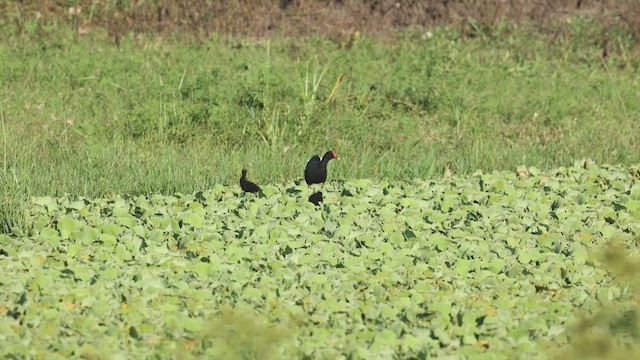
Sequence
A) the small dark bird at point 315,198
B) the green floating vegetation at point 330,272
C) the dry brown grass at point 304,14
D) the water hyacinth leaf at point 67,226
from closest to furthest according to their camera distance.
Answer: the green floating vegetation at point 330,272 < the water hyacinth leaf at point 67,226 < the small dark bird at point 315,198 < the dry brown grass at point 304,14

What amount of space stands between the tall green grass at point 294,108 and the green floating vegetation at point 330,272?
2.18 feet

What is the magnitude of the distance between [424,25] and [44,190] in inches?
269

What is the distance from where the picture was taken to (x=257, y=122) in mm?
9477

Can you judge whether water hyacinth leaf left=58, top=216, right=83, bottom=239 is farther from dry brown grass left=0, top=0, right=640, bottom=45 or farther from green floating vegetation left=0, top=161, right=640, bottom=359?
dry brown grass left=0, top=0, right=640, bottom=45

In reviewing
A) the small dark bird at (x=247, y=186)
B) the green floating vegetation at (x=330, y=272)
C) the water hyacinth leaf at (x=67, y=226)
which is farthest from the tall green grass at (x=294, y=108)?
the green floating vegetation at (x=330, y=272)

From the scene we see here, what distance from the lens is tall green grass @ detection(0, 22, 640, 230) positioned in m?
8.47

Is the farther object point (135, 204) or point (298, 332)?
point (135, 204)

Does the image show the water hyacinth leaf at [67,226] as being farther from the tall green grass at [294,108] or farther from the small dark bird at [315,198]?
the small dark bird at [315,198]

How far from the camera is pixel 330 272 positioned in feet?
19.7

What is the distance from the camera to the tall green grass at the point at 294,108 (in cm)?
847

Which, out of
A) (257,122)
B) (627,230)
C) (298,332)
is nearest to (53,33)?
(257,122)

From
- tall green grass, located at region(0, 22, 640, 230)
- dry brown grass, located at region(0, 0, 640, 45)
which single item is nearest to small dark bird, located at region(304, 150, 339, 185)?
tall green grass, located at region(0, 22, 640, 230)

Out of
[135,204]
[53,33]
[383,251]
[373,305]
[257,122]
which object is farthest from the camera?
[53,33]

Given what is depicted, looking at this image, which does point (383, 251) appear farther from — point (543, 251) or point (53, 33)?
point (53, 33)
